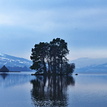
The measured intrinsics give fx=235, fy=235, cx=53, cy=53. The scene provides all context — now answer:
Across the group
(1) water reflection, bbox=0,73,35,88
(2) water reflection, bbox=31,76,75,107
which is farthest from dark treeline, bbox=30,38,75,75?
(2) water reflection, bbox=31,76,75,107

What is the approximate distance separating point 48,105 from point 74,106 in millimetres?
2785

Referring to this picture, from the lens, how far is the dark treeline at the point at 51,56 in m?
107

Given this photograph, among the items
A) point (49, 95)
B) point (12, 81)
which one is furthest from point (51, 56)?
point (49, 95)

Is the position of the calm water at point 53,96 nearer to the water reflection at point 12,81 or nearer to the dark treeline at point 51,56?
the water reflection at point 12,81

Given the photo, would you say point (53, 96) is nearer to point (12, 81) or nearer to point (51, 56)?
point (12, 81)

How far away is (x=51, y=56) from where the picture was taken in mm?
110000

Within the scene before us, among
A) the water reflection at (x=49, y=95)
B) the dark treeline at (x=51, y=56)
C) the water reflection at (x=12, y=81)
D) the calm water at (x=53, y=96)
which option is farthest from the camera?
the dark treeline at (x=51, y=56)

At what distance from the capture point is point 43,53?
370 feet

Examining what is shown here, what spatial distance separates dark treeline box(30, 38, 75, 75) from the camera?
350ft

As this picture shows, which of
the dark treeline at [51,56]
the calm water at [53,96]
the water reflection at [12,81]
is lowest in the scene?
the calm water at [53,96]

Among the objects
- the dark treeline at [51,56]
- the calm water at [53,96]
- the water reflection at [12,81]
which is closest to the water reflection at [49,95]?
the calm water at [53,96]

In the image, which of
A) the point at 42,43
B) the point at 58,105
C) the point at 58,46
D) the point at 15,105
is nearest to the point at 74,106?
the point at 58,105

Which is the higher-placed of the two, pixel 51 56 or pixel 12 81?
pixel 51 56

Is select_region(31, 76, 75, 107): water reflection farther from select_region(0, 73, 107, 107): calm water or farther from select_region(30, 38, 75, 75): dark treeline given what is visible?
select_region(30, 38, 75, 75): dark treeline
